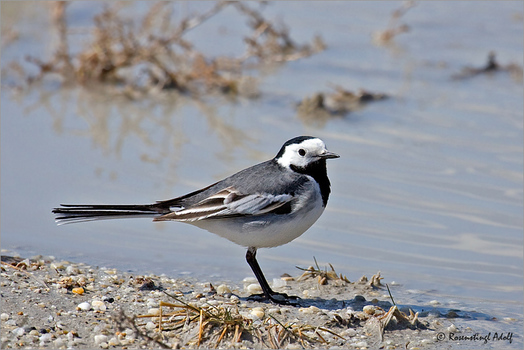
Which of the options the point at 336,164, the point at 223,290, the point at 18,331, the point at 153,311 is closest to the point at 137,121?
the point at 336,164

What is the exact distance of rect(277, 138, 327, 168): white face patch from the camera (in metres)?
5.61

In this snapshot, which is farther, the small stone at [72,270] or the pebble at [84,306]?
the small stone at [72,270]

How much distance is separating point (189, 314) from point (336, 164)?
395 centimetres

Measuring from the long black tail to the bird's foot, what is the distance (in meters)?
0.89

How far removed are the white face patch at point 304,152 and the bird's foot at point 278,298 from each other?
94 centimetres

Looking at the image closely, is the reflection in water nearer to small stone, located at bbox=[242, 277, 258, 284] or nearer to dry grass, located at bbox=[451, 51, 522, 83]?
small stone, located at bbox=[242, 277, 258, 284]

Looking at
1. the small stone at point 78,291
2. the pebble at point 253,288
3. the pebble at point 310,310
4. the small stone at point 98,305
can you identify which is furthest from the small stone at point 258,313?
the small stone at point 78,291

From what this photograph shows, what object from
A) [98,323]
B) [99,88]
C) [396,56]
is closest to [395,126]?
[396,56]

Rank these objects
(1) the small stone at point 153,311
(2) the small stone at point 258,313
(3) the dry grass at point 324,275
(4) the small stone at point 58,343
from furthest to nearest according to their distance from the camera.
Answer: (3) the dry grass at point 324,275
(2) the small stone at point 258,313
(1) the small stone at point 153,311
(4) the small stone at point 58,343

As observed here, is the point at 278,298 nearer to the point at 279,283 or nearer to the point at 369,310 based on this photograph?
the point at 279,283

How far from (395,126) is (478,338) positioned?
15.5 feet

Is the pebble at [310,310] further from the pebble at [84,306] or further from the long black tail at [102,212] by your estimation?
the pebble at [84,306]

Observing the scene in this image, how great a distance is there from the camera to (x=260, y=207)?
536 cm

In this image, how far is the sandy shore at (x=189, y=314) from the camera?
4488 millimetres
